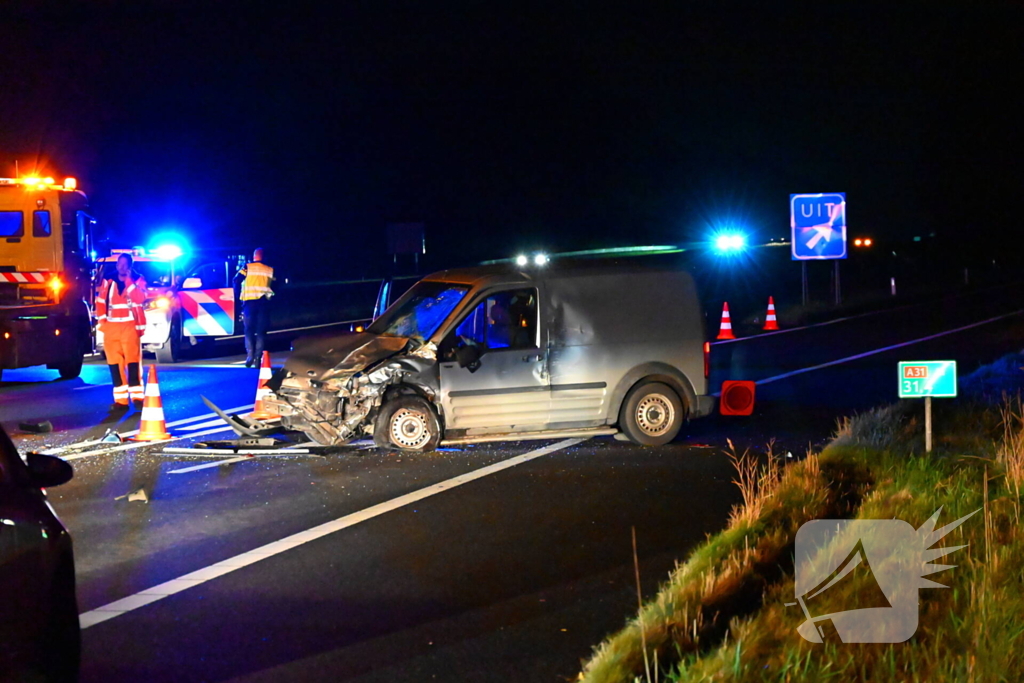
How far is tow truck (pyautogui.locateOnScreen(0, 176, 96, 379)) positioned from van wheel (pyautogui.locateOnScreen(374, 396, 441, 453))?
8322mm

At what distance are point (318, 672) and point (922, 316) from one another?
27.9 metres

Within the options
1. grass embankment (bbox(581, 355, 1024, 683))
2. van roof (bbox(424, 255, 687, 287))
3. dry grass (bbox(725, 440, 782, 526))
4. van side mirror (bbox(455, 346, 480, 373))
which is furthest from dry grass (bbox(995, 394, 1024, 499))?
van side mirror (bbox(455, 346, 480, 373))

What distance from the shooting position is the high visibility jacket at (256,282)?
1795cm

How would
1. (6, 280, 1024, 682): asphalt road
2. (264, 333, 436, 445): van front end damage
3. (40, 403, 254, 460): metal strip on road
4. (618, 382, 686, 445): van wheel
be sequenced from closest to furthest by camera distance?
1. (6, 280, 1024, 682): asphalt road
2. (264, 333, 436, 445): van front end damage
3. (40, 403, 254, 460): metal strip on road
4. (618, 382, 686, 445): van wheel

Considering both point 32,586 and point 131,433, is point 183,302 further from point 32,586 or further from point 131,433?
point 32,586

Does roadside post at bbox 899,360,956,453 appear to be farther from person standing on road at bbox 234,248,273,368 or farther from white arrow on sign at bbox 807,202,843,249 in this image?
white arrow on sign at bbox 807,202,843,249

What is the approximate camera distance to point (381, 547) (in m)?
7.32

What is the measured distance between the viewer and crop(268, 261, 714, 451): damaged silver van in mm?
10469

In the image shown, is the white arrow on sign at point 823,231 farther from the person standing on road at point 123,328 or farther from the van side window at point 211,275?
the person standing on road at point 123,328

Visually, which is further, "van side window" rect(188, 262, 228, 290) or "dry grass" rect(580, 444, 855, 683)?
"van side window" rect(188, 262, 228, 290)

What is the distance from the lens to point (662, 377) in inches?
436

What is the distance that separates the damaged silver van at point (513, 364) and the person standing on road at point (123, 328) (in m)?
3.76

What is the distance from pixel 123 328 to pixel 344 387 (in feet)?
17.8

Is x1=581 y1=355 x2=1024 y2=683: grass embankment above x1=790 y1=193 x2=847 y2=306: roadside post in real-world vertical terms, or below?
below
